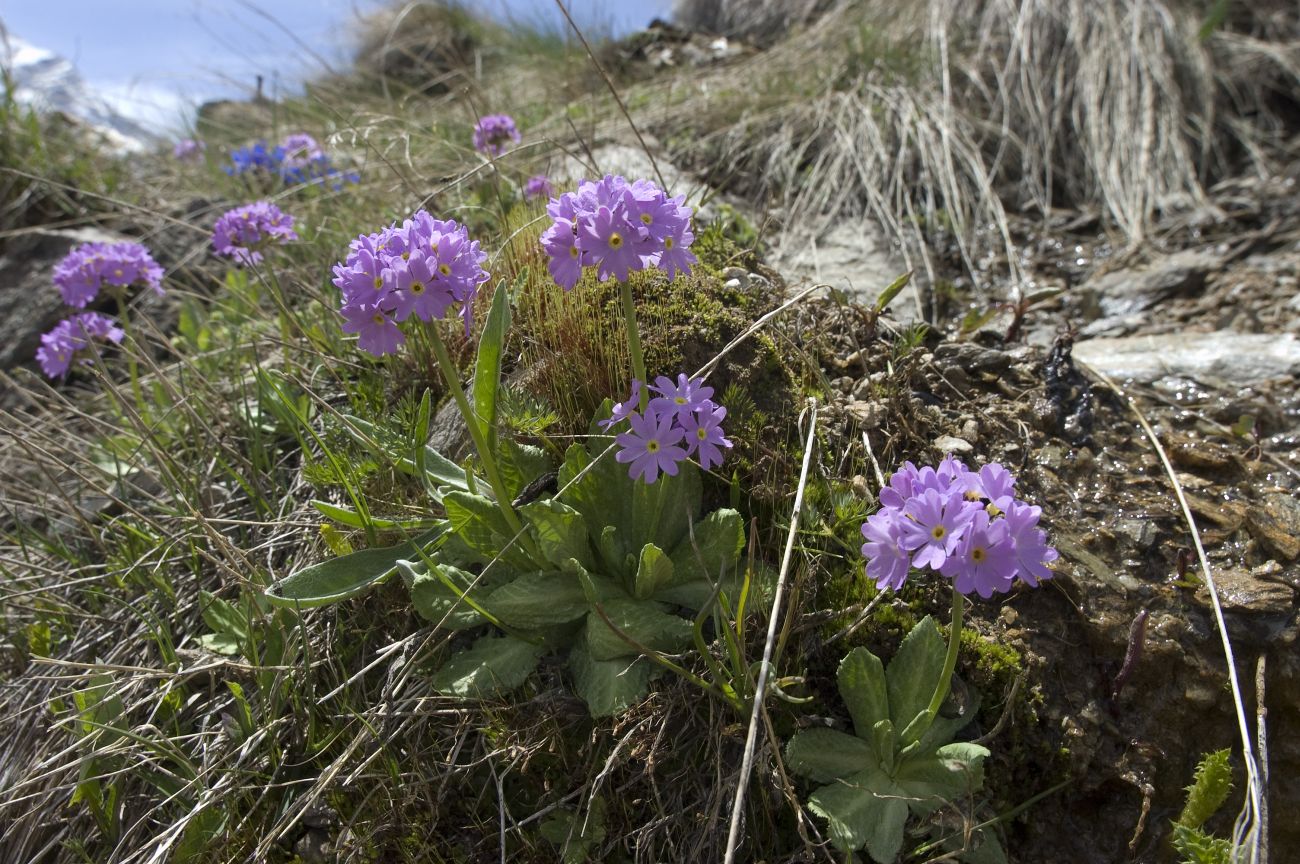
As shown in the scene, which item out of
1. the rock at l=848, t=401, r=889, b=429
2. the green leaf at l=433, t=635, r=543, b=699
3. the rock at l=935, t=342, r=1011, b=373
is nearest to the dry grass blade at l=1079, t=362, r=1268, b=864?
the rock at l=935, t=342, r=1011, b=373

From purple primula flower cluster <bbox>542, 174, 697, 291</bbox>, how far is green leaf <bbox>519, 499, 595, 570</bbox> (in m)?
0.47

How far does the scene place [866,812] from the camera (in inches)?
67.2

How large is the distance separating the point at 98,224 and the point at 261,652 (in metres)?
4.23

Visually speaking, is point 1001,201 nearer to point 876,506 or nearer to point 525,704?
point 876,506

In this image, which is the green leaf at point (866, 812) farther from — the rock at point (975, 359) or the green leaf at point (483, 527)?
the rock at point (975, 359)

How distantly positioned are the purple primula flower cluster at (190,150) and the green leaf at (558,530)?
466 centimetres

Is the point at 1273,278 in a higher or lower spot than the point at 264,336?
lower

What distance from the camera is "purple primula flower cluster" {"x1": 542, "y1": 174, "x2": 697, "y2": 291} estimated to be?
1.69m

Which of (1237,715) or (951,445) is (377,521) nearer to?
(951,445)

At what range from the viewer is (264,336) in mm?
2828

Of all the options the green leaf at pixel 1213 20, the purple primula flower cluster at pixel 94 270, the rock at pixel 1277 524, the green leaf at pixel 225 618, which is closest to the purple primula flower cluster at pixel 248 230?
the purple primula flower cluster at pixel 94 270

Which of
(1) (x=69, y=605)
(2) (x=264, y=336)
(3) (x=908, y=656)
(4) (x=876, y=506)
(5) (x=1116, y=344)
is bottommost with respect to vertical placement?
(5) (x=1116, y=344)

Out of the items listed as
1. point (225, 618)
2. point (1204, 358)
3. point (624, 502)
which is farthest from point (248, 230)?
point (1204, 358)

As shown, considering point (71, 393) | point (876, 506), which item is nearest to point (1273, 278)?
point (876, 506)
